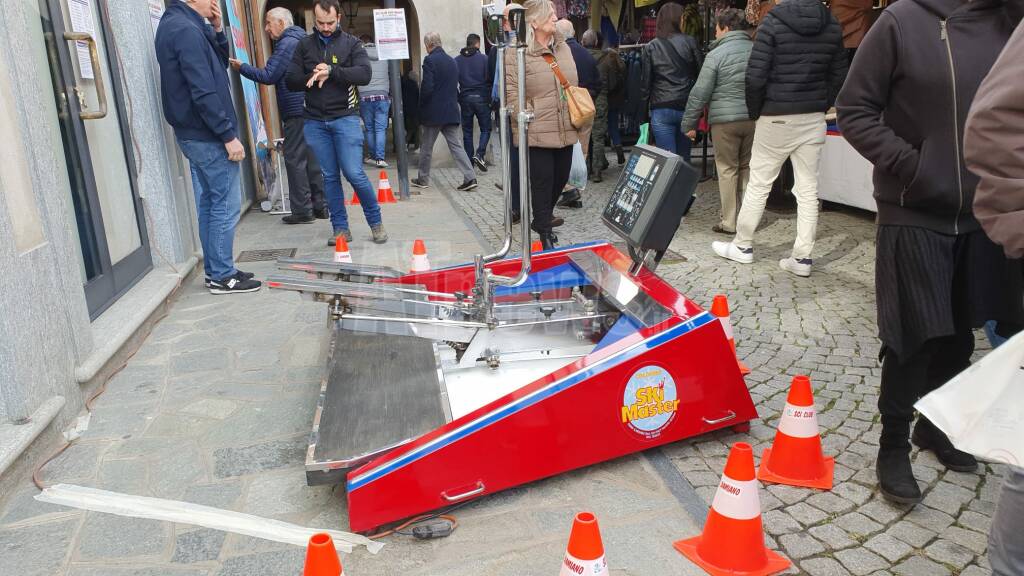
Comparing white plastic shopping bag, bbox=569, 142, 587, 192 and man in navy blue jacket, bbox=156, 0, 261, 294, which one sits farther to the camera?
white plastic shopping bag, bbox=569, 142, 587, 192

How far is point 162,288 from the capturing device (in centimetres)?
516

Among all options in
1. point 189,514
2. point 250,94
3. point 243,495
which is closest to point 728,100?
point 250,94

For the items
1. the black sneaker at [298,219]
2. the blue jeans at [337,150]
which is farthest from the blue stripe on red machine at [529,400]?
the black sneaker at [298,219]

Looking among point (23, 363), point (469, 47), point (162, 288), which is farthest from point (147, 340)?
point (469, 47)

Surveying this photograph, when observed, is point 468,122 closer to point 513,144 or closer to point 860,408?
point 513,144

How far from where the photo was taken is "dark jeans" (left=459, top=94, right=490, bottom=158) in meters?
11.4

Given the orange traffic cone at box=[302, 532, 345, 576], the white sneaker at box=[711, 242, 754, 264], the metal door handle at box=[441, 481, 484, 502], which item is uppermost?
the orange traffic cone at box=[302, 532, 345, 576]

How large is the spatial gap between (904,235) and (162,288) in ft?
14.9

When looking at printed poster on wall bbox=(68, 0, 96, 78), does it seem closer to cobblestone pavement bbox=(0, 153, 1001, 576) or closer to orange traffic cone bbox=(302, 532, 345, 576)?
cobblestone pavement bbox=(0, 153, 1001, 576)

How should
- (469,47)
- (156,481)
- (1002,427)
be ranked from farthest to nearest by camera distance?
(469,47) < (156,481) < (1002,427)

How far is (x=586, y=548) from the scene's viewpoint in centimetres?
188

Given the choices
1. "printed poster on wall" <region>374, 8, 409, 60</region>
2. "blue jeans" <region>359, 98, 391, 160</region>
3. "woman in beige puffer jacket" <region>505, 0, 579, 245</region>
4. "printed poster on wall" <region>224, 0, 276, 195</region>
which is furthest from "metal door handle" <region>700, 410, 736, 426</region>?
"blue jeans" <region>359, 98, 391, 160</region>

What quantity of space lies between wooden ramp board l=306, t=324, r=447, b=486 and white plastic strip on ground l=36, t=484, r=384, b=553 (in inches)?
8.4

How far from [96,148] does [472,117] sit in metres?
7.39
